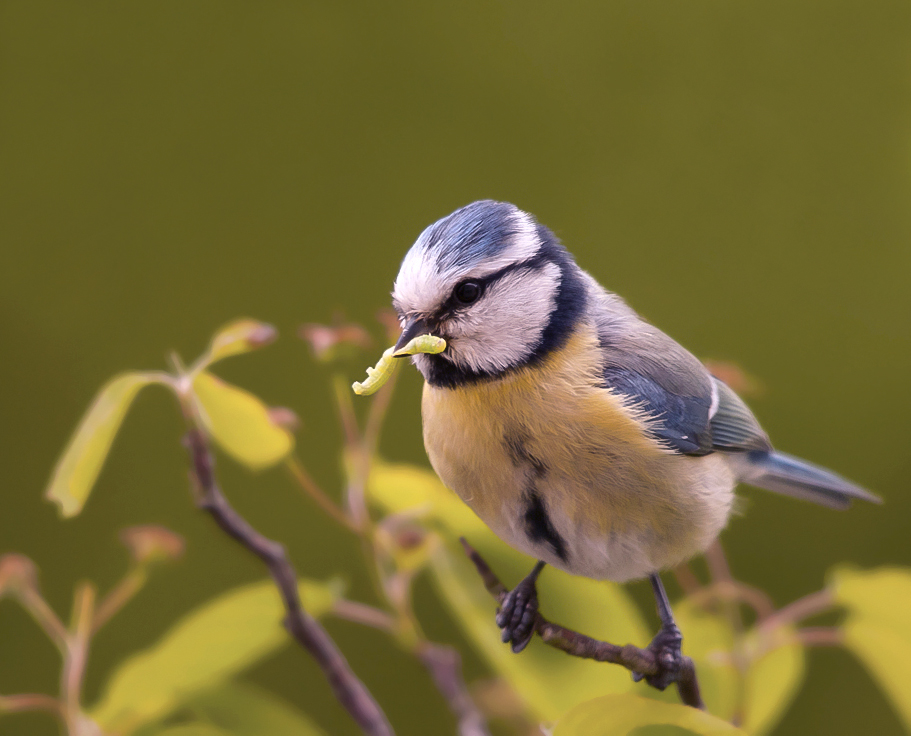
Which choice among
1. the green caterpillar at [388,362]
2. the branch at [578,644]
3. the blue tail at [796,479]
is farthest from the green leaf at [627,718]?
the blue tail at [796,479]

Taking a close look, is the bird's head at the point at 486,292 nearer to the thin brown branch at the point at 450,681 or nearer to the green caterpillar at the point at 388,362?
the green caterpillar at the point at 388,362

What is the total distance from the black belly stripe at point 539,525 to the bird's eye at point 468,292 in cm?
11

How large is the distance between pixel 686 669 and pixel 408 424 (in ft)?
2.38

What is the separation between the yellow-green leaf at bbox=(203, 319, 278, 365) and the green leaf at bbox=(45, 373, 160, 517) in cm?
4

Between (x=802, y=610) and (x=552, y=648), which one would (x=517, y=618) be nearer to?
(x=552, y=648)

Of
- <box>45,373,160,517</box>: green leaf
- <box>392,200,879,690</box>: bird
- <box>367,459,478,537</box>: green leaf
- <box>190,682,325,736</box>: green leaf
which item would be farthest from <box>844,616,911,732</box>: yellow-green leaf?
<box>45,373,160,517</box>: green leaf

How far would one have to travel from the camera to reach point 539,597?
0.50 metres

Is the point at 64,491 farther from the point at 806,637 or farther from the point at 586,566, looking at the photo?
the point at 806,637

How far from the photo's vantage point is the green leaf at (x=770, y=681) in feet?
1.84

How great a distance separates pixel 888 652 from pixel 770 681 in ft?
0.32

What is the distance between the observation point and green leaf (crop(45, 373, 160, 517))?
375mm

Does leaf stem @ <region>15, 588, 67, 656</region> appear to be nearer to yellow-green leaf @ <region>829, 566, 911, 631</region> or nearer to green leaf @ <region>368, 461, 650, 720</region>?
green leaf @ <region>368, 461, 650, 720</region>

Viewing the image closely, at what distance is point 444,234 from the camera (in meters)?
0.44

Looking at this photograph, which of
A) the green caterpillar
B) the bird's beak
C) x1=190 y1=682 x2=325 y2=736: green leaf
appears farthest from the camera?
x1=190 y1=682 x2=325 y2=736: green leaf
